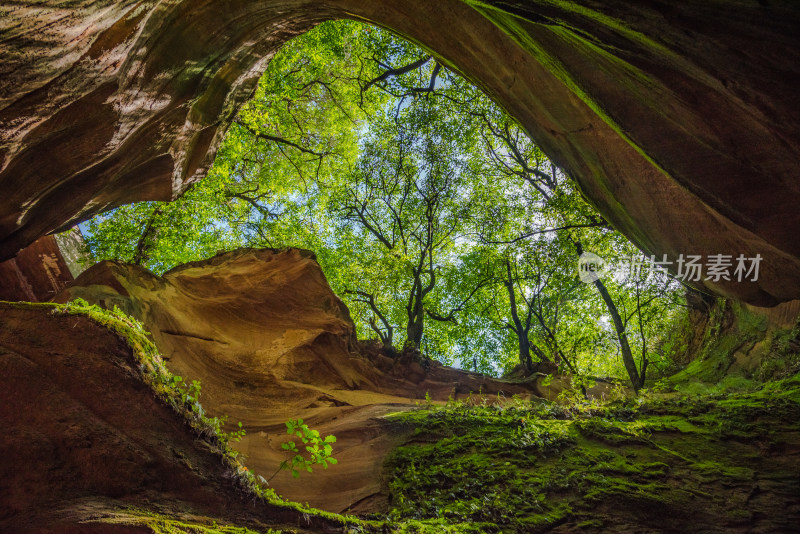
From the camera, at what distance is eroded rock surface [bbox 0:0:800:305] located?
327 centimetres

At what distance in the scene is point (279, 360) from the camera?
38.4ft

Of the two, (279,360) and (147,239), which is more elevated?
(147,239)

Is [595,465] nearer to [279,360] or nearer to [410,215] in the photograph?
[279,360]

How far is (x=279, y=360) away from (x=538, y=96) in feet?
→ 31.4

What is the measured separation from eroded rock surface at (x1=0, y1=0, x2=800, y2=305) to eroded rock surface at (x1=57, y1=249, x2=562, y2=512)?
336 cm

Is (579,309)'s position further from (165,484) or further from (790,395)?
(165,484)

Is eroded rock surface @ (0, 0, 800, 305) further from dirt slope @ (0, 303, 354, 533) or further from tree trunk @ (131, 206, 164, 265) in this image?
tree trunk @ (131, 206, 164, 265)

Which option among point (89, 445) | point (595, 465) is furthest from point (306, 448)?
point (595, 465)

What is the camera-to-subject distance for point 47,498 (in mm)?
3031

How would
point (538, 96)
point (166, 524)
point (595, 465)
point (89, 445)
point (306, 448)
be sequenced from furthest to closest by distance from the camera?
point (538, 96), point (595, 465), point (306, 448), point (89, 445), point (166, 524)

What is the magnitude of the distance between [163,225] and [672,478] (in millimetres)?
17724
